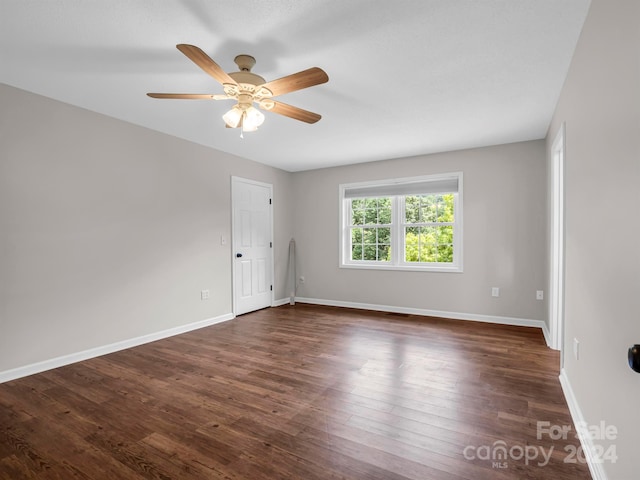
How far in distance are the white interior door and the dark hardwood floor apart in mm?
1520

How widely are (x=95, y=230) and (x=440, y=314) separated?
455cm

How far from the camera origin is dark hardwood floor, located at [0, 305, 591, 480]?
1708 mm

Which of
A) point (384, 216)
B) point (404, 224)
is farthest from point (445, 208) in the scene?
point (384, 216)

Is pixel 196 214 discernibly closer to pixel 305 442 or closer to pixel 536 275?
pixel 305 442

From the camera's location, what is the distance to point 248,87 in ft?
7.45

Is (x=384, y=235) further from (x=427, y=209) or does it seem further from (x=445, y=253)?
(x=445, y=253)

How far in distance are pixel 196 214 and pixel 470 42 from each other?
3621 mm

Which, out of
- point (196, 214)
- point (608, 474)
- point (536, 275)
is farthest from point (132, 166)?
point (536, 275)

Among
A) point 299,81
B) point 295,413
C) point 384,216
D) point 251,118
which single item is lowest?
point 295,413

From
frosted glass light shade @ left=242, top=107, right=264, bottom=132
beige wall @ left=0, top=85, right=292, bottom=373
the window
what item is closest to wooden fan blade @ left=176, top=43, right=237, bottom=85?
frosted glass light shade @ left=242, top=107, right=264, bottom=132

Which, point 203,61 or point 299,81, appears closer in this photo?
point 203,61

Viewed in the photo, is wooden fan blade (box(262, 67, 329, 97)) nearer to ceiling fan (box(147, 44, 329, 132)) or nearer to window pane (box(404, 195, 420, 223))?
ceiling fan (box(147, 44, 329, 132))

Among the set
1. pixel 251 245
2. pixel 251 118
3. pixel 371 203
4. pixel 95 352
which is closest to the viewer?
pixel 251 118

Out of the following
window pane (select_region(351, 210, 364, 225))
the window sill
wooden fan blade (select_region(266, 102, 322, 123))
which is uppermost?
wooden fan blade (select_region(266, 102, 322, 123))
